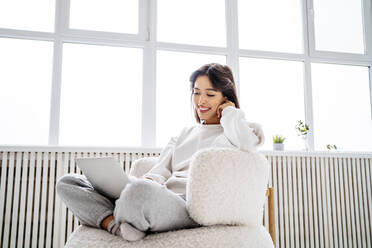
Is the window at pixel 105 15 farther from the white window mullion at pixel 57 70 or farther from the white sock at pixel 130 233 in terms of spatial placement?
the white sock at pixel 130 233

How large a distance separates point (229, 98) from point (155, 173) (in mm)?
479

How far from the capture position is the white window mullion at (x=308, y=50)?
2496mm

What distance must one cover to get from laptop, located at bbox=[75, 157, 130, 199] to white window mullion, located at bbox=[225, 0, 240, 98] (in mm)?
1677

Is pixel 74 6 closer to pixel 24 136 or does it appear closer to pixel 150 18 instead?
pixel 150 18

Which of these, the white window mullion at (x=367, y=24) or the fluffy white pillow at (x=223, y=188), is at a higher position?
the white window mullion at (x=367, y=24)

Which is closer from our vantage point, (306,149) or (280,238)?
(280,238)

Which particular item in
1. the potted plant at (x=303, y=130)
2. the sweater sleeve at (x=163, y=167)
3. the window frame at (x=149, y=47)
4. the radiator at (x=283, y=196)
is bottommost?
the radiator at (x=283, y=196)

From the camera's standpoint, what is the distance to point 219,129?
1.35 metres

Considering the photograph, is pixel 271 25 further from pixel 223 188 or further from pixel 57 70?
pixel 223 188

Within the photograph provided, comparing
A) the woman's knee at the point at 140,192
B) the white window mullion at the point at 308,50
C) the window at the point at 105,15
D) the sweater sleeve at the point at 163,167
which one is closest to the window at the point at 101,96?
the window at the point at 105,15

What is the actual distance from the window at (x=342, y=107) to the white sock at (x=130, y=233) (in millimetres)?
2127

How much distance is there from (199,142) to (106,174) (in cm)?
54

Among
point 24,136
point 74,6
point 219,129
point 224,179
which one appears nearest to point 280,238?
point 219,129

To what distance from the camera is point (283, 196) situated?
2.20 m
